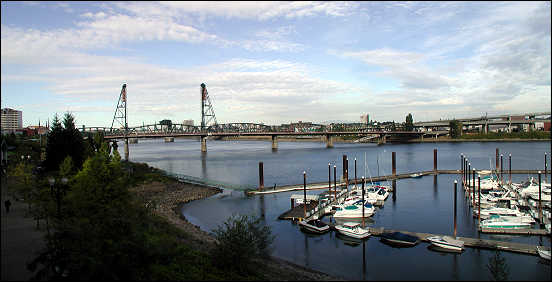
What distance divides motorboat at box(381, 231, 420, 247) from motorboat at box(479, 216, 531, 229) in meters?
3.98

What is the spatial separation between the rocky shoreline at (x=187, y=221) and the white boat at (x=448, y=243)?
16.8 ft

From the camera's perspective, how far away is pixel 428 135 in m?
106

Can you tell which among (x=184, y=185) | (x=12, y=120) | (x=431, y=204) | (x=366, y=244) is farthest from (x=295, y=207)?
(x=12, y=120)

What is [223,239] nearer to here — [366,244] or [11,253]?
[11,253]

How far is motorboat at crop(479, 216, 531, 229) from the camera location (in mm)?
16953

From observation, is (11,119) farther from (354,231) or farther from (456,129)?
(354,231)

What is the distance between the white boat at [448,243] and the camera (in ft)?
48.0

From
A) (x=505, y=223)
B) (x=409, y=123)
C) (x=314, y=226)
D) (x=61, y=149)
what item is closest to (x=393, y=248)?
(x=314, y=226)

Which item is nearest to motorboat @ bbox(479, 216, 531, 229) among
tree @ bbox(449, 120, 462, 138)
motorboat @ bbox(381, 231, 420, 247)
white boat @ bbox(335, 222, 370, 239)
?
motorboat @ bbox(381, 231, 420, 247)

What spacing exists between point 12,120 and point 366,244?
133m

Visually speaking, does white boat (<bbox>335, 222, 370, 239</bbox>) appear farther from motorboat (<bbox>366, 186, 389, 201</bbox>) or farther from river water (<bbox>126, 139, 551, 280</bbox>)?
motorboat (<bbox>366, 186, 389, 201</bbox>)

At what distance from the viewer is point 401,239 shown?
15539 millimetres

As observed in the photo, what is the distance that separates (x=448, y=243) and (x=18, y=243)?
574 inches

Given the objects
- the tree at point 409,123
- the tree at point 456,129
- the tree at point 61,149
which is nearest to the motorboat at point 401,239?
the tree at point 61,149
